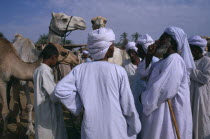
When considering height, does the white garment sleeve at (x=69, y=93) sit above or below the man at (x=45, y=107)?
above

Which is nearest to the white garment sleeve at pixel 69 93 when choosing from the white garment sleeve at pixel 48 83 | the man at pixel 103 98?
the man at pixel 103 98

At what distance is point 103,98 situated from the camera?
2023 mm

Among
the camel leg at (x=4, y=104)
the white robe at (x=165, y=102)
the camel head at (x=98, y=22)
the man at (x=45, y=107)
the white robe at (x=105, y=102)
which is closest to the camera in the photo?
the white robe at (x=105, y=102)

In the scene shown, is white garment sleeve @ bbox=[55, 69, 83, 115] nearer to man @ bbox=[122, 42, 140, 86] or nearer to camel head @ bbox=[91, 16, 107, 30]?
man @ bbox=[122, 42, 140, 86]

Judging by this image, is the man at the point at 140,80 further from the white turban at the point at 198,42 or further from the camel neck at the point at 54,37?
the camel neck at the point at 54,37

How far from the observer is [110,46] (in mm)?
2172

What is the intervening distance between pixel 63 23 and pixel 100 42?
4.33 m

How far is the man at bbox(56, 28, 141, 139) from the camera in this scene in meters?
2.00

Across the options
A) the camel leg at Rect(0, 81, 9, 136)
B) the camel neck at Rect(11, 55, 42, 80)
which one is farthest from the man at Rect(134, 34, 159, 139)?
the camel leg at Rect(0, 81, 9, 136)

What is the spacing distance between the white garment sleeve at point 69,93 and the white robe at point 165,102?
0.83 m

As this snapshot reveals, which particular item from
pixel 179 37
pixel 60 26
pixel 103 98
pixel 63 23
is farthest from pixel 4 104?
pixel 179 37

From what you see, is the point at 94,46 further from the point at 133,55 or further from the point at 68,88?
the point at 133,55

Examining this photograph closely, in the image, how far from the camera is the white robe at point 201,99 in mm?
3086

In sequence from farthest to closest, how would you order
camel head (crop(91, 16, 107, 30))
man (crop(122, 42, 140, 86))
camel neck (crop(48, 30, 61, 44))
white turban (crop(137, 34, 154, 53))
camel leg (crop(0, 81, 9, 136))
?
camel neck (crop(48, 30, 61, 44)) → camel head (crop(91, 16, 107, 30)) → camel leg (crop(0, 81, 9, 136)) → man (crop(122, 42, 140, 86)) → white turban (crop(137, 34, 154, 53))
